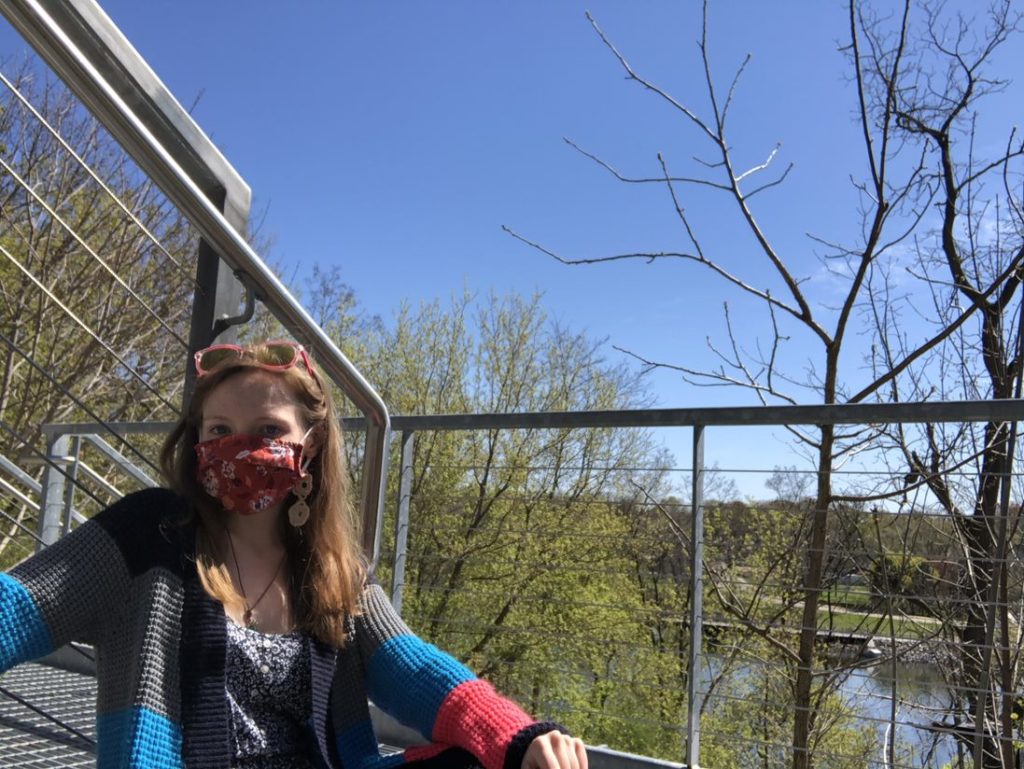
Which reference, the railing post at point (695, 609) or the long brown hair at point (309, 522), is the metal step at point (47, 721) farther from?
the railing post at point (695, 609)

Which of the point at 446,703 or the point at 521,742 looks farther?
the point at 446,703

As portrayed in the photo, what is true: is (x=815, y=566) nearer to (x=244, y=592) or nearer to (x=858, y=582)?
(x=858, y=582)

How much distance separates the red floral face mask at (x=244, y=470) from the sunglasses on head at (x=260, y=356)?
125mm

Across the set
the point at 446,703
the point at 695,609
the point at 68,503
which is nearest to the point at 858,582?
the point at 695,609

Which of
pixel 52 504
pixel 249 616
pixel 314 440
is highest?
pixel 314 440

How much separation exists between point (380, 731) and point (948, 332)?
7.65 ft

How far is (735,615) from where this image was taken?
12.5 ft

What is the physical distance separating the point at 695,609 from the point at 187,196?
1.76 m

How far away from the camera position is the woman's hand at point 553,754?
1.07 meters

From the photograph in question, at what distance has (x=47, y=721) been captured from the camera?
2094 millimetres

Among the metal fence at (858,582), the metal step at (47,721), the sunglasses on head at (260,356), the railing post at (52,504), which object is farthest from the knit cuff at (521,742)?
the railing post at (52,504)

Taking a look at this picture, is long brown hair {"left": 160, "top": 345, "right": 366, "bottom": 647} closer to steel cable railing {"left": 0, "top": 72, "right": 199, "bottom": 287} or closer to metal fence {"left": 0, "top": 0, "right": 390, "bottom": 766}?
metal fence {"left": 0, "top": 0, "right": 390, "bottom": 766}

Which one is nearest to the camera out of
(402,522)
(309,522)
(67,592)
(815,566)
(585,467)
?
(67,592)

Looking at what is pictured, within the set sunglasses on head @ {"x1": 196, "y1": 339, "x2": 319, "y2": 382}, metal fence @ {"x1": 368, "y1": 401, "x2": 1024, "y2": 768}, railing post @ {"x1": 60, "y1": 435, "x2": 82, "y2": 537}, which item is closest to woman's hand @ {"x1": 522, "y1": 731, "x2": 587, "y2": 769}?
sunglasses on head @ {"x1": 196, "y1": 339, "x2": 319, "y2": 382}
